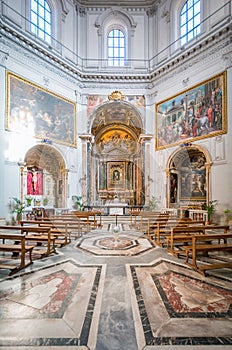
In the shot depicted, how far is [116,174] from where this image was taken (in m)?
18.6

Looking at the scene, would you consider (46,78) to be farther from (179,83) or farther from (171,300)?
(171,300)

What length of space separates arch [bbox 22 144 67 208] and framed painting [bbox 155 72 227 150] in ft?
24.9

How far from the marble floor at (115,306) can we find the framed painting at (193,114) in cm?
897

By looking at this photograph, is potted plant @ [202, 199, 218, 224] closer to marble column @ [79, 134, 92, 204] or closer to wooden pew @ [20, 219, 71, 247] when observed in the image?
wooden pew @ [20, 219, 71, 247]

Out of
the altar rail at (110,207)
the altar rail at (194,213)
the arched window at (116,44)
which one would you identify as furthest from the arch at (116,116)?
the altar rail at (194,213)

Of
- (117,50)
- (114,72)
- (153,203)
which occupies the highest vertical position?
(117,50)

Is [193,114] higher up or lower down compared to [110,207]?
higher up

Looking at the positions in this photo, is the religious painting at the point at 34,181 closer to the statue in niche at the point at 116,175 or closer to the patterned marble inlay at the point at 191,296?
the statue in niche at the point at 116,175

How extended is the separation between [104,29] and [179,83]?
781 centimetres

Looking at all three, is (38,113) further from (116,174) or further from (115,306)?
(115,306)

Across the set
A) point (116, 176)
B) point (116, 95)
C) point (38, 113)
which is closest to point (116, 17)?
point (116, 95)

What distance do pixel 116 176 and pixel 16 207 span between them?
32.0 ft

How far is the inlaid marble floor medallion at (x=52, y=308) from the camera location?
239cm

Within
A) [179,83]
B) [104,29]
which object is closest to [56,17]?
[104,29]
